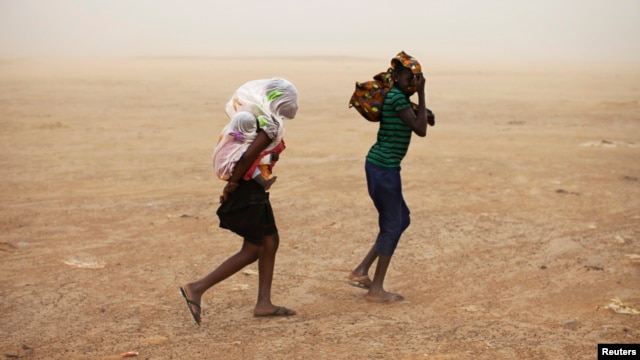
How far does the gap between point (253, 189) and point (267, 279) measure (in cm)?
64

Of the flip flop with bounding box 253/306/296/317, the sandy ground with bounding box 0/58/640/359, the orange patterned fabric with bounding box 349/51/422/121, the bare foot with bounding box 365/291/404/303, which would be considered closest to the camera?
the sandy ground with bounding box 0/58/640/359

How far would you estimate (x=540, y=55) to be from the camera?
101 metres

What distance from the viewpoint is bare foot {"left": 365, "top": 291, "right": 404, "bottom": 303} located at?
5.45 meters

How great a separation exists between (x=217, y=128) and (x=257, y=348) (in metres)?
12.2

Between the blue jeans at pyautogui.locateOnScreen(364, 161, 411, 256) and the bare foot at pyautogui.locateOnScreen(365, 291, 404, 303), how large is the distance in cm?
29

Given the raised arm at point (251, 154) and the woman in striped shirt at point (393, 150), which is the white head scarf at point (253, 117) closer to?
the raised arm at point (251, 154)

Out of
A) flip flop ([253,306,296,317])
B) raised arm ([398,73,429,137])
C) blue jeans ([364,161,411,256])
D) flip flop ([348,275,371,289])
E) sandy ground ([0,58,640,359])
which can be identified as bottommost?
sandy ground ([0,58,640,359])

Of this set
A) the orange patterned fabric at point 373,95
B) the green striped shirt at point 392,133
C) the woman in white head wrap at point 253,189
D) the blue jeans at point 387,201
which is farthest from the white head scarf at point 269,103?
the blue jeans at point 387,201

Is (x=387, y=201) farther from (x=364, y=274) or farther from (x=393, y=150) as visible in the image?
(x=364, y=274)

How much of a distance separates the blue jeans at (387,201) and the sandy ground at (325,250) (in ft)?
1.52

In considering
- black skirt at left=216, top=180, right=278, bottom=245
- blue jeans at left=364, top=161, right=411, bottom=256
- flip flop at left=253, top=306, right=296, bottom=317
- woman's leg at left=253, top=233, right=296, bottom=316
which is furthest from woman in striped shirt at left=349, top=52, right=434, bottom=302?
black skirt at left=216, top=180, right=278, bottom=245

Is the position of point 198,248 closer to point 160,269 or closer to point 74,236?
point 160,269

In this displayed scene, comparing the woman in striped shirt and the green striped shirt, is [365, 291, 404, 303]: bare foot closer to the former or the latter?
the woman in striped shirt

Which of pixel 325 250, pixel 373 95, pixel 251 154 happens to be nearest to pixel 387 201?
pixel 373 95
